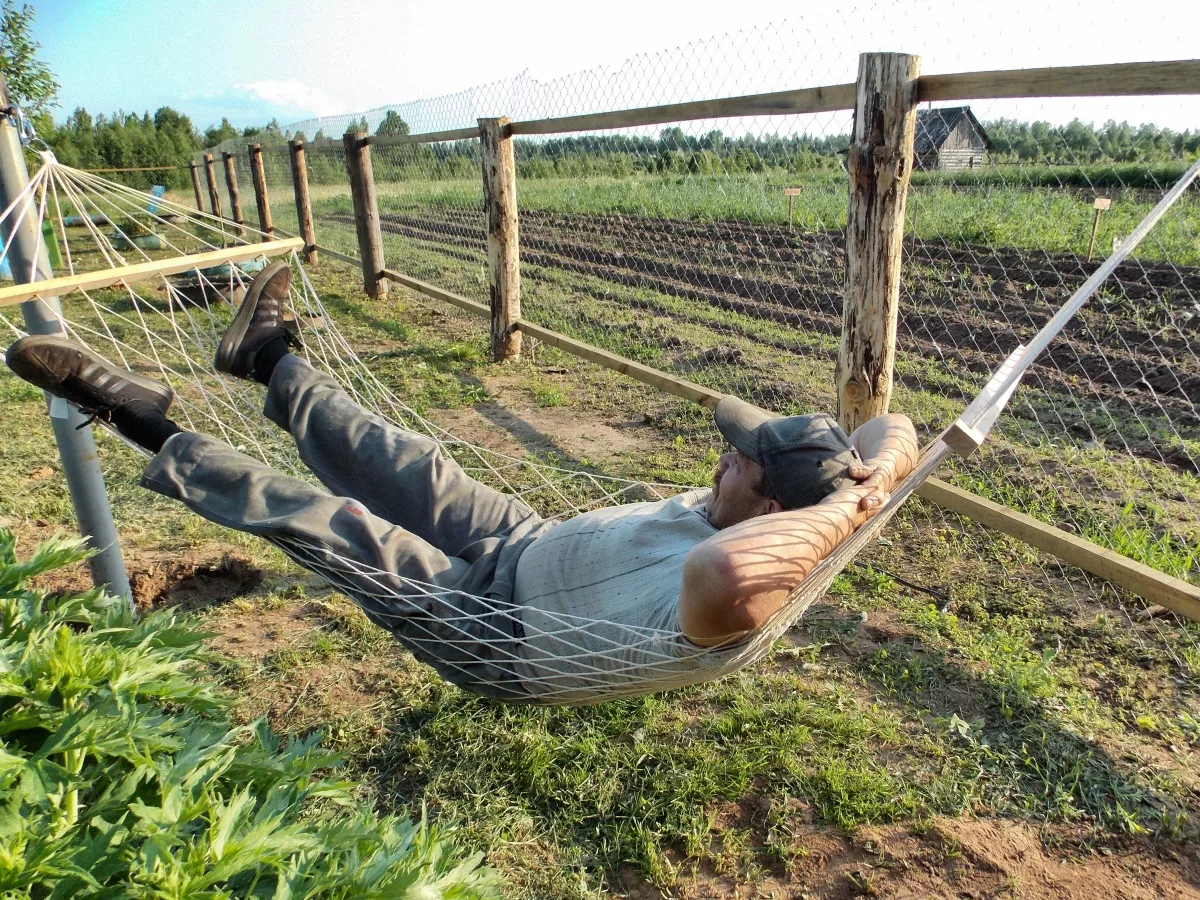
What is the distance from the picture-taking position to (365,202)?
263 inches

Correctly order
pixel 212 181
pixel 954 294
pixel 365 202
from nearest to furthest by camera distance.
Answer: pixel 954 294
pixel 365 202
pixel 212 181

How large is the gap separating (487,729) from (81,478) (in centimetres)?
122

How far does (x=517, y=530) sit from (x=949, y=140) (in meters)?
2.41

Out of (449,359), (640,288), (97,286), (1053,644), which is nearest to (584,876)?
(1053,644)

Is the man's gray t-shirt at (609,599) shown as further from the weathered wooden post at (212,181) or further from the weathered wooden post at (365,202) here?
the weathered wooden post at (212,181)

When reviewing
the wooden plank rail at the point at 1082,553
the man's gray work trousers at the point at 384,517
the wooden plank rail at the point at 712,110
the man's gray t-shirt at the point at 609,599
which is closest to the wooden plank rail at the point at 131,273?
the man's gray work trousers at the point at 384,517

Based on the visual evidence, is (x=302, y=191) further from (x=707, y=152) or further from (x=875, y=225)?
(x=875, y=225)

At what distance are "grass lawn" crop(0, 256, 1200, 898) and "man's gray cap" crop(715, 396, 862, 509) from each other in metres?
0.69

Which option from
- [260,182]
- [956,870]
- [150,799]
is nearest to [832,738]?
[956,870]

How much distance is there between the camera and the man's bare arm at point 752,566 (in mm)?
1257

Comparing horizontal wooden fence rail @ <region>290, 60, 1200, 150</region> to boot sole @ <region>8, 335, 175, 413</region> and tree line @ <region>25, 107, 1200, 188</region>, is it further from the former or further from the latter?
boot sole @ <region>8, 335, 175, 413</region>

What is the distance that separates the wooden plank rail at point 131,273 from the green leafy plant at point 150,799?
85 centimetres

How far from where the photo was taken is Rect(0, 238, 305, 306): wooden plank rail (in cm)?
190

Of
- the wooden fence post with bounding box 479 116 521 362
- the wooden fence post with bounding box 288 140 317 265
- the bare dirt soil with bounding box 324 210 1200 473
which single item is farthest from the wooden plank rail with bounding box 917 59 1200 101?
the wooden fence post with bounding box 288 140 317 265
